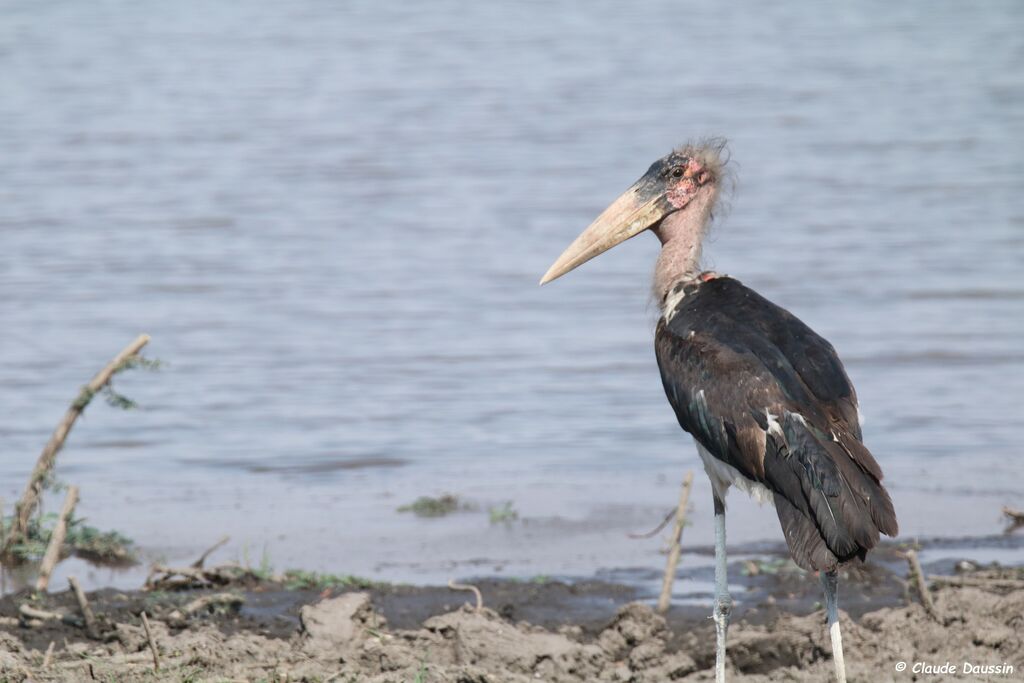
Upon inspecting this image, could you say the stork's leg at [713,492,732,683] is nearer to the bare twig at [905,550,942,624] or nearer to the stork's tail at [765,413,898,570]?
the stork's tail at [765,413,898,570]

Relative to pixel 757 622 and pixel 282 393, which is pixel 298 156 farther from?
pixel 757 622

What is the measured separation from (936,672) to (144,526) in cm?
423

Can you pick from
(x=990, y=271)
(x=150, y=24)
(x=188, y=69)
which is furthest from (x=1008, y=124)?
(x=150, y=24)

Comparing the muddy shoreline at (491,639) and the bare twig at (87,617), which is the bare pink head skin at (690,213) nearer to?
the muddy shoreline at (491,639)

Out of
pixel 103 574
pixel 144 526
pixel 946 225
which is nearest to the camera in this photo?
pixel 103 574

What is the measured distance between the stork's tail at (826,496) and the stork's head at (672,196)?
146cm

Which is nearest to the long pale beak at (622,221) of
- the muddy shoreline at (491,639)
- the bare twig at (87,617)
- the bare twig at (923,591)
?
the muddy shoreline at (491,639)

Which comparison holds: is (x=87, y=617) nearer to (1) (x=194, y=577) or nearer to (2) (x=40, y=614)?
(2) (x=40, y=614)

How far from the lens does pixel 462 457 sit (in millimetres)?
9711

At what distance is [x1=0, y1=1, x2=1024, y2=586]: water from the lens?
9008 millimetres

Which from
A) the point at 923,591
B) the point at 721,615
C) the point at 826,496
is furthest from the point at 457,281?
the point at 826,496

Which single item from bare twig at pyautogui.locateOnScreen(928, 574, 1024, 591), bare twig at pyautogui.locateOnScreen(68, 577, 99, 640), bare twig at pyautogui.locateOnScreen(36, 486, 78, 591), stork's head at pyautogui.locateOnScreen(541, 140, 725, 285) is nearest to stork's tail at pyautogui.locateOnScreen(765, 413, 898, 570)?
stork's head at pyautogui.locateOnScreen(541, 140, 725, 285)

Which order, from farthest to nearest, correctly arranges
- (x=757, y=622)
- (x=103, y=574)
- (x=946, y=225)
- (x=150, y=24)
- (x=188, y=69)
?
1. (x=150, y=24)
2. (x=188, y=69)
3. (x=946, y=225)
4. (x=103, y=574)
5. (x=757, y=622)

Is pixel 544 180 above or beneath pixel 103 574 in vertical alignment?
above
